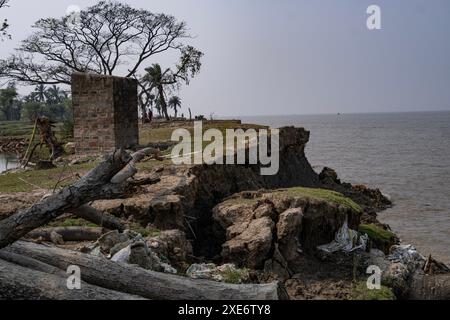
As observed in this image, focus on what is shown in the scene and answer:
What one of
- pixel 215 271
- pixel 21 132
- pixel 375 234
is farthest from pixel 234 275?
pixel 21 132

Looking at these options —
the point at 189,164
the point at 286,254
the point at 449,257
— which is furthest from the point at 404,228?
the point at 286,254

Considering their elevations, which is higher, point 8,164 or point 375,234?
point 8,164

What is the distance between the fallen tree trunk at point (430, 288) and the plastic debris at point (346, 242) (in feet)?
3.37

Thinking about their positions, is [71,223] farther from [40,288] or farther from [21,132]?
[21,132]

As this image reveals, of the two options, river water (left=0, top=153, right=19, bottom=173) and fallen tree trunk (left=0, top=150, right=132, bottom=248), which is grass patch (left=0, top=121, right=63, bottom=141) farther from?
fallen tree trunk (left=0, top=150, right=132, bottom=248)

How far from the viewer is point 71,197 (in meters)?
5.17

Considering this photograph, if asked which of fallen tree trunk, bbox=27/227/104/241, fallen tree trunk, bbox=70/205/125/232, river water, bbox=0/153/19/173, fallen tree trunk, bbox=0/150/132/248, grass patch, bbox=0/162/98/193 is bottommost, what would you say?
river water, bbox=0/153/19/173

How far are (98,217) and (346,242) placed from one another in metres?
3.75

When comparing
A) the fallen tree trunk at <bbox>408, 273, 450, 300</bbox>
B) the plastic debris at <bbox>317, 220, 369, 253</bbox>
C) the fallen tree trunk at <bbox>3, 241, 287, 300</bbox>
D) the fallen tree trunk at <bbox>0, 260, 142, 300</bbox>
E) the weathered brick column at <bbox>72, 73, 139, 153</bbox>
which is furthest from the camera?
the weathered brick column at <bbox>72, 73, 139, 153</bbox>

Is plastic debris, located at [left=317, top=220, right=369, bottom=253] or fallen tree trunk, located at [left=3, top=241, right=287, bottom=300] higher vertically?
fallen tree trunk, located at [left=3, top=241, right=287, bottom=300]

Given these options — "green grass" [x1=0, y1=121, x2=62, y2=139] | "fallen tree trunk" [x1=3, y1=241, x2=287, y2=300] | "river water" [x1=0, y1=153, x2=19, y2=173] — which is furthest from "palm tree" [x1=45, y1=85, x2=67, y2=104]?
"fallen tree trunk" [x1=3, y1=241, x2=287, y2=300]

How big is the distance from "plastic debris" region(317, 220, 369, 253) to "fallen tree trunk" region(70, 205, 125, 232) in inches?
119

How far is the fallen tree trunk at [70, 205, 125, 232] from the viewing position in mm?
7426

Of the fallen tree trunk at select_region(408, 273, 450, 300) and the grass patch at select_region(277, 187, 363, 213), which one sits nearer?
the fallen tree trunk at select_region(408, 273, 450, 300)
